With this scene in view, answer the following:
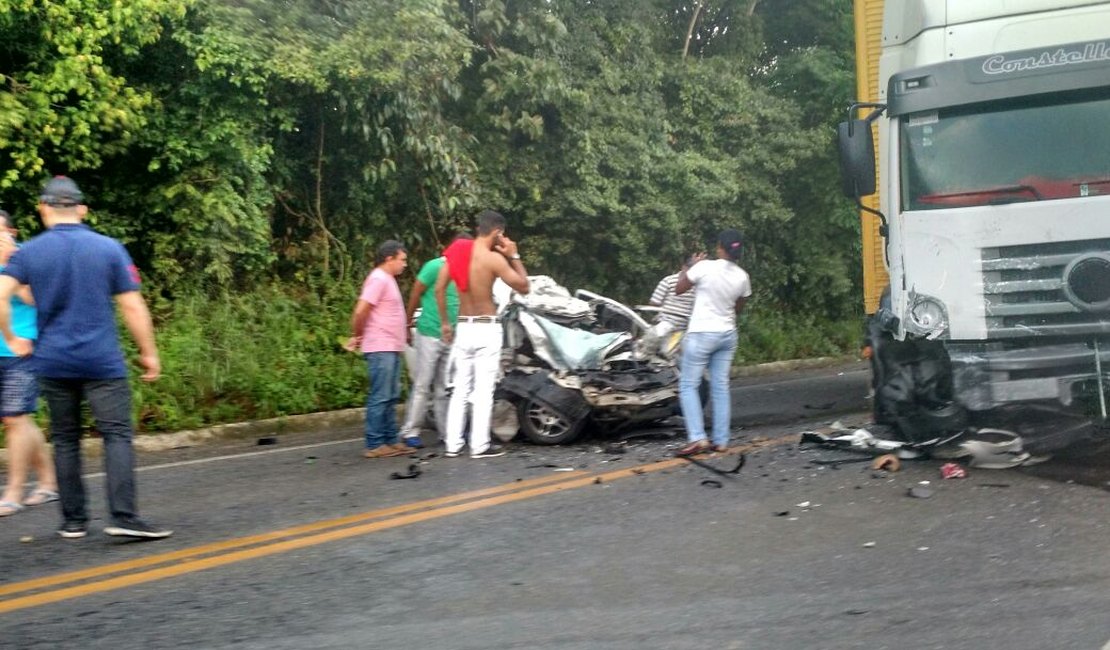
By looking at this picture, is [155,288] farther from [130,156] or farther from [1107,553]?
[1107,553]

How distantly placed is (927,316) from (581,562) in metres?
3.75

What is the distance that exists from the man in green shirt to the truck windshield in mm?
3741

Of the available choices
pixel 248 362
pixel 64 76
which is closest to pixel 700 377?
pixel 248 362

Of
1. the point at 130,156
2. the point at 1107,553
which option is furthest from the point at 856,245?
the point at 1107,553

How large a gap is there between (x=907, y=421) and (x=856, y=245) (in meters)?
14.5

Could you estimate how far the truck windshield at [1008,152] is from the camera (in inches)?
336

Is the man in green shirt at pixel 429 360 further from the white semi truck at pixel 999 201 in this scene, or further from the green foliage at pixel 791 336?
the green foliage at pixel 791 336

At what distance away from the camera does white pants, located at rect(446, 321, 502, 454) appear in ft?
32.2

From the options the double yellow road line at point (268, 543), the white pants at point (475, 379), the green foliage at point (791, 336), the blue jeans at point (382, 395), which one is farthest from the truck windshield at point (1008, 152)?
the green foliage at point (791, 336)

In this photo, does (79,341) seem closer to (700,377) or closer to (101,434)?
(101,434)

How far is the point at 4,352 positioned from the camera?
7.93 metres

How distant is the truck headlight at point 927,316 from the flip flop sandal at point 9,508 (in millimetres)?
5983

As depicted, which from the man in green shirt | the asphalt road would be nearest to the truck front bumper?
the asphalt road

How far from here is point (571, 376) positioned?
10.5m
